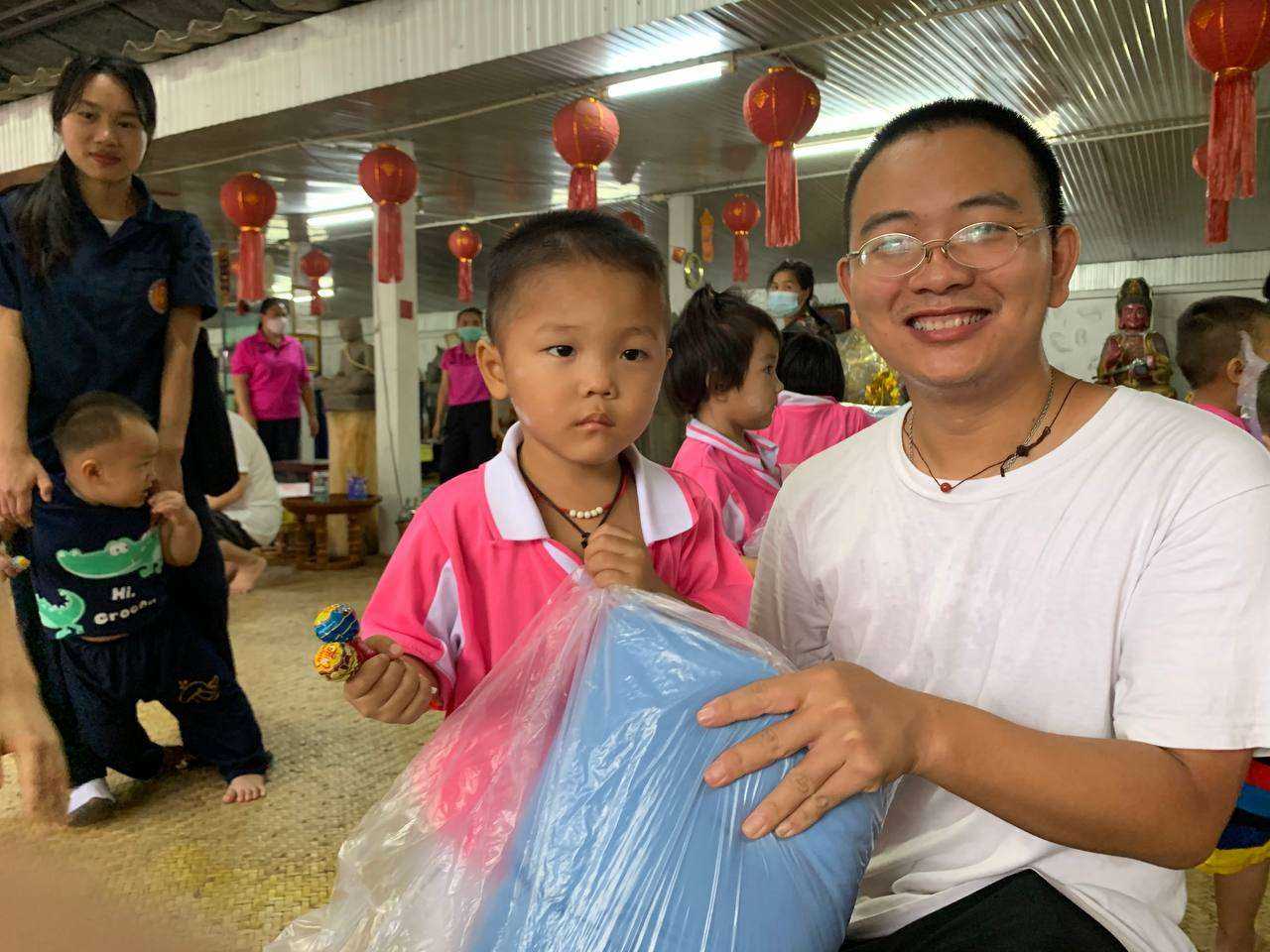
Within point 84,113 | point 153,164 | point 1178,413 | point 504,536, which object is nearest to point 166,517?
point 84,113

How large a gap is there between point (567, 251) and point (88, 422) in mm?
1541

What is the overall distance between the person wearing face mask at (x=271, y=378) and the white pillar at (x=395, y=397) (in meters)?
0.95

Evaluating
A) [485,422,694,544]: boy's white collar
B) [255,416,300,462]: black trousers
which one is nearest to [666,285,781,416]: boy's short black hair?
[485,422,694,544]: boy's white collar

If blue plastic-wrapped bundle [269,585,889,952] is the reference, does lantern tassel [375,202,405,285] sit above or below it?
above

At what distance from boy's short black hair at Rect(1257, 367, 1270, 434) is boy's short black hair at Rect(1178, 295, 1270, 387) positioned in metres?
0.61

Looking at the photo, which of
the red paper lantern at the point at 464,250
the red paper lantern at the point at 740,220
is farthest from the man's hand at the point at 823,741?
the red paper lantern at the point at 464,250

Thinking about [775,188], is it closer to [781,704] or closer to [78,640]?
[78,640]

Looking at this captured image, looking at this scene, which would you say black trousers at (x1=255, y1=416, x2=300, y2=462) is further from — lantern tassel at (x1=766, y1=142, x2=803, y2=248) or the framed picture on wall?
lantern tassel at (x1=766, y1=142, x2=803, y2=248)

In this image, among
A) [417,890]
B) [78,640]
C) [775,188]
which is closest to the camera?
[417,890]

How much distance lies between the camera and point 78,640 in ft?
7.63

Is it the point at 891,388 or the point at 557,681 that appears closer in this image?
the point at 557,681

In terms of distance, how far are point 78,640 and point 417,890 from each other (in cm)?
185

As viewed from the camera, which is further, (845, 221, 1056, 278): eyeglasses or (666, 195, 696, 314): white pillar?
(666, 195, 696, 314): white pillar

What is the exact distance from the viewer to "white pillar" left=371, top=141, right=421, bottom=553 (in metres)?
6.69
